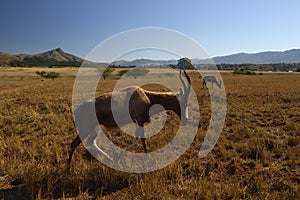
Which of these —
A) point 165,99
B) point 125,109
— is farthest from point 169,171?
point 165,99

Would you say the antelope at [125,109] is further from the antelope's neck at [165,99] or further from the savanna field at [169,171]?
the savanna field at [169,171]

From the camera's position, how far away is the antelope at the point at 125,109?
23.0ft

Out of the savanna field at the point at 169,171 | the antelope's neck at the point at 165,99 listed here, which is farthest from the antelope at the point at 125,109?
the savanna field at the point at 169,171

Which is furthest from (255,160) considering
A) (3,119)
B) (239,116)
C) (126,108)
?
(3,119)

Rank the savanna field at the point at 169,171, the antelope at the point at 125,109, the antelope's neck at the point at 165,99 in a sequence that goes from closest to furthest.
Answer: the savanna field at the point at 169,171
the antelope at the point at 125,109
the antelope's neck at the point at 165,99

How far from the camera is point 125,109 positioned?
7.29 meters

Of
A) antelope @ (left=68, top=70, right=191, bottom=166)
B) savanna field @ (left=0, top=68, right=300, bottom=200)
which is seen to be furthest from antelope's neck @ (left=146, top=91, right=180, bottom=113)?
savanna field @ (left=0, top=68, right=300, bottom=200)

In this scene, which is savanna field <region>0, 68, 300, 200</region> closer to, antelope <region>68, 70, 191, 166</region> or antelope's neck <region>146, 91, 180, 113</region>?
antelope <region>68, 70, 191, 166</region>

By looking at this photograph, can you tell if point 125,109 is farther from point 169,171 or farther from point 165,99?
point 169,171

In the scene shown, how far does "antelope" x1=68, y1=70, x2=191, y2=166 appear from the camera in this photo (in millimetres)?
7023

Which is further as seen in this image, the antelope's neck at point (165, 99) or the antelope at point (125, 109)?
the antelope's neck at point (165, 99)

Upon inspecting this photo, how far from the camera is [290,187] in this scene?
5.44 meters

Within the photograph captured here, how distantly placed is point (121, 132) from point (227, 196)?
6.05 m

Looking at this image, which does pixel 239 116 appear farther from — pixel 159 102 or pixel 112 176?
pixel 112 176
